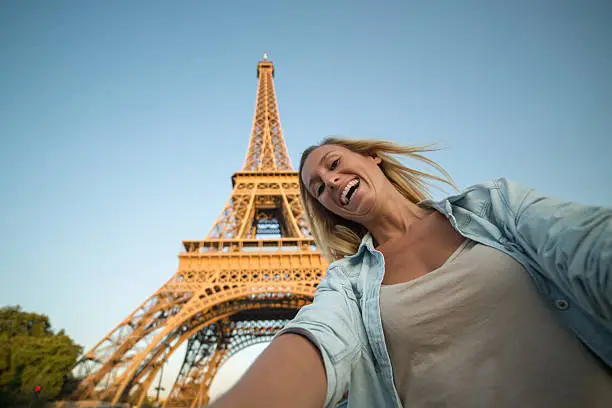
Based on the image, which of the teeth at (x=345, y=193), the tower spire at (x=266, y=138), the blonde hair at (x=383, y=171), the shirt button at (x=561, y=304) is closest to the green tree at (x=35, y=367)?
the tower spire at (x=266, y=138)

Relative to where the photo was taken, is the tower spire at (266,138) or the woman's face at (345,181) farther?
the tower spire at (266,138)

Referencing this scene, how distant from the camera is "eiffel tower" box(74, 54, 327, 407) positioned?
1226 cm

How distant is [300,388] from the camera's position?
776 mm

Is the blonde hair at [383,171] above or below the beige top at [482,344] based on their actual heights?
above

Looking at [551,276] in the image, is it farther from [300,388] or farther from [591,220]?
[300,388]

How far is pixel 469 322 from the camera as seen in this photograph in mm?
987

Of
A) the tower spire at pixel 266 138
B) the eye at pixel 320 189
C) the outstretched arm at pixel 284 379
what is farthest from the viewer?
the tower spire at pixel 266 138

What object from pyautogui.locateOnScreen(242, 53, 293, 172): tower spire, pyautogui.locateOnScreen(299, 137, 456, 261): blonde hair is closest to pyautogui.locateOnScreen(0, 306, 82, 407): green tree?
pyautogui.locateOnScreen(242, 53, 293, 172): tower spire

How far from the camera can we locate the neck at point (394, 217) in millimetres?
1560

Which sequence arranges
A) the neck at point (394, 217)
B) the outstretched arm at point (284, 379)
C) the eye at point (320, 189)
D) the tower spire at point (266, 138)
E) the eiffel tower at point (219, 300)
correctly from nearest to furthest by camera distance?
the outstretched arm at point (284, 379)
the neck at point (394, 217)
the eye at point (320, 189)
the eiffel tower at point (219, 300)
the tower spire at point (266, 138)

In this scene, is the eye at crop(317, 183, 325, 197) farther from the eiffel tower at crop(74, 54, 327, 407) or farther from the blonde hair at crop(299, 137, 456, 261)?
the eiffel tower at crop(74, 54, 327, 407)

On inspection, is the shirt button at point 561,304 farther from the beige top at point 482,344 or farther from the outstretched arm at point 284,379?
the outstretched arm at point 284,379

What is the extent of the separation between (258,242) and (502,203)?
1574 cm

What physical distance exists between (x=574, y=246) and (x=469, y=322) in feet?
1.22
